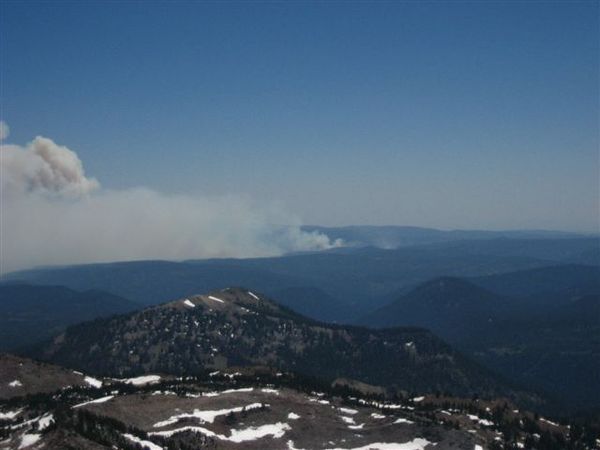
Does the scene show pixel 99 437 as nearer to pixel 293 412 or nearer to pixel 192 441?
pixel 192 441

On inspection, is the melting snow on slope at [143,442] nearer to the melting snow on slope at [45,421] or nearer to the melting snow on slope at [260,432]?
the melting snow on slope at [45,421]

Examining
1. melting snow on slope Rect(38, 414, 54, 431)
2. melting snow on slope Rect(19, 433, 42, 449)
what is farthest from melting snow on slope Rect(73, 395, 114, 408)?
melting snow on slope Rect(19, 433, 42, 449)

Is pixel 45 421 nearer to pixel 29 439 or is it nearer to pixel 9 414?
pixel 29 439

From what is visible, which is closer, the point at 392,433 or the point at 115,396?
the point at 392,433

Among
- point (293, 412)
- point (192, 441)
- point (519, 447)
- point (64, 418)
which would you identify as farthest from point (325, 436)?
point (64, 418)

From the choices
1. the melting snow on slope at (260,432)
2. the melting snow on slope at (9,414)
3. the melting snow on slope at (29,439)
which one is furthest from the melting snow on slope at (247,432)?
the melting snow on slope at (9,414)

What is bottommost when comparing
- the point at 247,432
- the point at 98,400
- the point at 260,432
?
the point at 260,432

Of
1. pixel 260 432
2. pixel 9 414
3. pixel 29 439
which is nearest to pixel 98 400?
pixel 9 414

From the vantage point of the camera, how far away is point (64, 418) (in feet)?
461

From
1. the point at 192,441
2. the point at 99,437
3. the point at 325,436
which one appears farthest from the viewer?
the point at 325,436

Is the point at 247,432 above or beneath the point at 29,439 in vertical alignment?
beneath

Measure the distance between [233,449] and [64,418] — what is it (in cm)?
4153

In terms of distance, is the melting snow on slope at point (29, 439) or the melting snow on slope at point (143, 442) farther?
the melting snow on slope at point (143, 442)

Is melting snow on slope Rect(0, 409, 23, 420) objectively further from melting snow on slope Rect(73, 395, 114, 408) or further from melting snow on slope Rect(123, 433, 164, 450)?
melting snow on slope Rect(123, 433, 164, 450)
